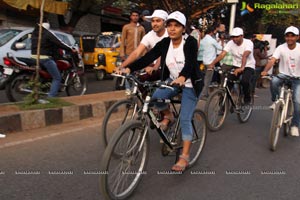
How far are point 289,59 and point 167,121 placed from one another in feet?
7.88

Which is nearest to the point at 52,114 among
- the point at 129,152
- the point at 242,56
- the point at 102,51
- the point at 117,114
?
the point at 117,114

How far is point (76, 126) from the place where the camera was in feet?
18.3

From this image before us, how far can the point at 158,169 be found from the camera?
3838mm

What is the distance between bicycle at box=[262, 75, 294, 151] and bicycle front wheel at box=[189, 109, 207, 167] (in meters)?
1.06

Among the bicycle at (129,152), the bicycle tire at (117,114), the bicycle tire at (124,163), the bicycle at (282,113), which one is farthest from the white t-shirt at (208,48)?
the bicycle tire at (124,163)

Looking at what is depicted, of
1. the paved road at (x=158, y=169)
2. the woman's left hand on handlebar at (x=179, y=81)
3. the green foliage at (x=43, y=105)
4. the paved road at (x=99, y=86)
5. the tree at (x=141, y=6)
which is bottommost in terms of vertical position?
the paved road at (x=99, y=86)

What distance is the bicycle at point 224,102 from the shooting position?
555 centimetres

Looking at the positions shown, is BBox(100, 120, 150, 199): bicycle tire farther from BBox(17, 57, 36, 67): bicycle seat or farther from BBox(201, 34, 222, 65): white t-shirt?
BBox(201, 34, 222, 65): white t-shirt

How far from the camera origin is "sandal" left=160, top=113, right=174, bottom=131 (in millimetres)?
3700

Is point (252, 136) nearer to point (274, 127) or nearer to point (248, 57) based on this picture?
point (274, 127)

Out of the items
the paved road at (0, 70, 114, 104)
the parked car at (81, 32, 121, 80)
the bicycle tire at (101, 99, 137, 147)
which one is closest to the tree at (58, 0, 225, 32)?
the parked car at (81, 32, 121, 80)

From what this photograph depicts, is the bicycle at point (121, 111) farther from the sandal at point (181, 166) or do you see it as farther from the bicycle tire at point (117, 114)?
the sandal at point (181, 166)

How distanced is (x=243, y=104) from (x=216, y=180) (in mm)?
2990

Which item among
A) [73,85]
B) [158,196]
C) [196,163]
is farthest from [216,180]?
[73,85]
